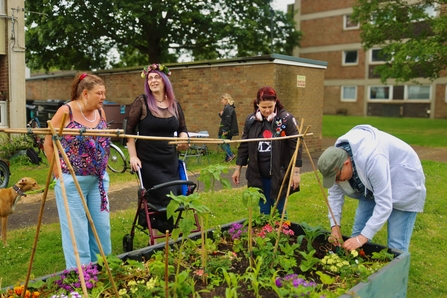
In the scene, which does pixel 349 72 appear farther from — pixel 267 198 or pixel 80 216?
pixel 80 216

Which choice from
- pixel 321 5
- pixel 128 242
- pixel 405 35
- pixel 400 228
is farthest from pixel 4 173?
pixel 321 5

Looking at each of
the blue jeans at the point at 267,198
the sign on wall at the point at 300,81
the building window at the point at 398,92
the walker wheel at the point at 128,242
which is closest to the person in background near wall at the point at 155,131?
the walker wheel at the point at 128,242

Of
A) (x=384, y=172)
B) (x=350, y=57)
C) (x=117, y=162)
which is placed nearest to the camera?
(x=384, y=172)

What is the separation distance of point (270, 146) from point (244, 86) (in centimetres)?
746

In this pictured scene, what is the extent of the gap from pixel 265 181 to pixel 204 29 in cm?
1603

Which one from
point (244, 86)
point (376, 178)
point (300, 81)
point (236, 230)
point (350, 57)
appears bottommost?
point (236, 230)

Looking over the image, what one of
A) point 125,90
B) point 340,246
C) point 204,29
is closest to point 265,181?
point 340,246

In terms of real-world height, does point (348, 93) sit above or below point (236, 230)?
above

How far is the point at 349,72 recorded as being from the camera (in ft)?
101

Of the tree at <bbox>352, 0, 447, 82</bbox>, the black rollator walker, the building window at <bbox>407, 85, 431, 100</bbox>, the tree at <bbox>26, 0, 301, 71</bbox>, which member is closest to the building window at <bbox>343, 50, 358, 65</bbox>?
the building window at <bbox>407, 85, 431, 100</bbox>

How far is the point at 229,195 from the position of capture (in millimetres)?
6898

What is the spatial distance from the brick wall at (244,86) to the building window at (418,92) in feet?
62.6

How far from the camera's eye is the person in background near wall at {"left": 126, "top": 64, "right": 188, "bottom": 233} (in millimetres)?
3885

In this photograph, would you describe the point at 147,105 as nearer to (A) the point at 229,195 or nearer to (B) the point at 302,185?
(A) the point at 229,195
